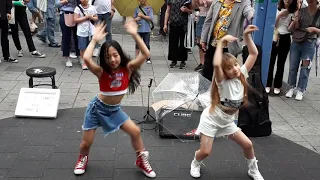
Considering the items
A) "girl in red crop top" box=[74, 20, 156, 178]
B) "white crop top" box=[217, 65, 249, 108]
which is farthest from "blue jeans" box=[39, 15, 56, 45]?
"white crop top" box=[217, 65, 249, 108]

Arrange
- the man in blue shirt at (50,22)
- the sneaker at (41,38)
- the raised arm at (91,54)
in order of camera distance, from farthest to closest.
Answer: the sneaker at (41,38)
the man in blue shirt at (50,22)
the raised arm at (91,54)

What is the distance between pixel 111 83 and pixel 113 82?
2 cm

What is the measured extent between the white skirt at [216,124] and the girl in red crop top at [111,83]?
0.68 m

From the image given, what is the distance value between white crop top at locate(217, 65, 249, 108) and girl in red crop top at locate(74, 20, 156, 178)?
0.79m

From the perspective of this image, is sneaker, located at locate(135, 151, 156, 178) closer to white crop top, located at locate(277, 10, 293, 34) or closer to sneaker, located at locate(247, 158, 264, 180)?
sneaker, located at locate(247, 158, 264, 180)

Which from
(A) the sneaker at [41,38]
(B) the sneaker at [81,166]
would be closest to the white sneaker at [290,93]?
(B) the sneaker at [81,166]

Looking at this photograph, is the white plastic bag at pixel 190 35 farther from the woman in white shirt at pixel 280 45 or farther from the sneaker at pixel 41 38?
the sneaker at pixel 41 38

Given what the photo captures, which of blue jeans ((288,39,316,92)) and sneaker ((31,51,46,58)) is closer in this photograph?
blue jeans ((288,39,316,92))

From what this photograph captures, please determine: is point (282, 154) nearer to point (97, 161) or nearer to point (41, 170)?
point (97, 161)

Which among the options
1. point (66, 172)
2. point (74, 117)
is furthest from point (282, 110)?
point (66, 172)

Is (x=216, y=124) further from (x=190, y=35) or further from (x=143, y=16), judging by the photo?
(x=143, y=16)

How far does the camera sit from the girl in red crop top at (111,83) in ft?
11.4

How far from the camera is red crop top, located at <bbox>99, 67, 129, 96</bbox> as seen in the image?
3.54m

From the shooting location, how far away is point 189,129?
4.81 meters
